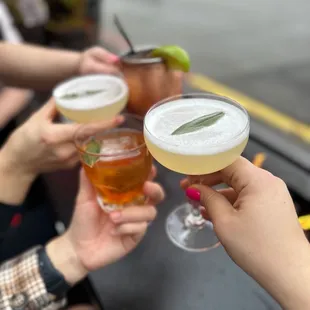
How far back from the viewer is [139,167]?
2.70ft

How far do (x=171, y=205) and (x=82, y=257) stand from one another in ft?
0.79

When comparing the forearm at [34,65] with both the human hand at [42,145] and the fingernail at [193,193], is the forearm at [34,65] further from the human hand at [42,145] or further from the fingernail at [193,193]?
the fingernail at [193,193]

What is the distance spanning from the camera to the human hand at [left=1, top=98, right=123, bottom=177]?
3.05ft

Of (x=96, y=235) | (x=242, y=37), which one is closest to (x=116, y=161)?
(x=96, y=235)

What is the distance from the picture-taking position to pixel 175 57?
1005mm

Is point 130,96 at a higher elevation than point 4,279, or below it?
higher

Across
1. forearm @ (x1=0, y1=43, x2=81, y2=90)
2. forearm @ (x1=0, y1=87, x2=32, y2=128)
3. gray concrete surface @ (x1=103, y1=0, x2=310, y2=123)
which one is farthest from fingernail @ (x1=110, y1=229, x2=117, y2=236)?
gray concrete surface @ (x1=103, y1=0, x2=310, y2=123)

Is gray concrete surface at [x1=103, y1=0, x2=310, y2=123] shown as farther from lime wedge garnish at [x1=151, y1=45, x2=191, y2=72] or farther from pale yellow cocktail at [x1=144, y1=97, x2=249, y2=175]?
pale yellow cocktail at [x1=144, y1=97, x2=249, y2=175]

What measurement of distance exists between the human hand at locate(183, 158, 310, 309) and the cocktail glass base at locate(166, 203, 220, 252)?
0.86 feet

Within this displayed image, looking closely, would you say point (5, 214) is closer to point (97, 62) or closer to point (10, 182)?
point (10, 182)

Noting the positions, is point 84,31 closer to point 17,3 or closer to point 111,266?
point 17,3

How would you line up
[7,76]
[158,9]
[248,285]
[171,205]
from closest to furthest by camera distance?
1. [248,285]
2. [171,205]
3. [7,76]
4. [158,9]

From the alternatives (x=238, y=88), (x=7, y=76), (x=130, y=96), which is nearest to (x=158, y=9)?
(x=238, y=88)

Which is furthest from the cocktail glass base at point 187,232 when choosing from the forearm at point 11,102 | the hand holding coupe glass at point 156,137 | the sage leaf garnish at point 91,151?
the forearm at point 11,102
